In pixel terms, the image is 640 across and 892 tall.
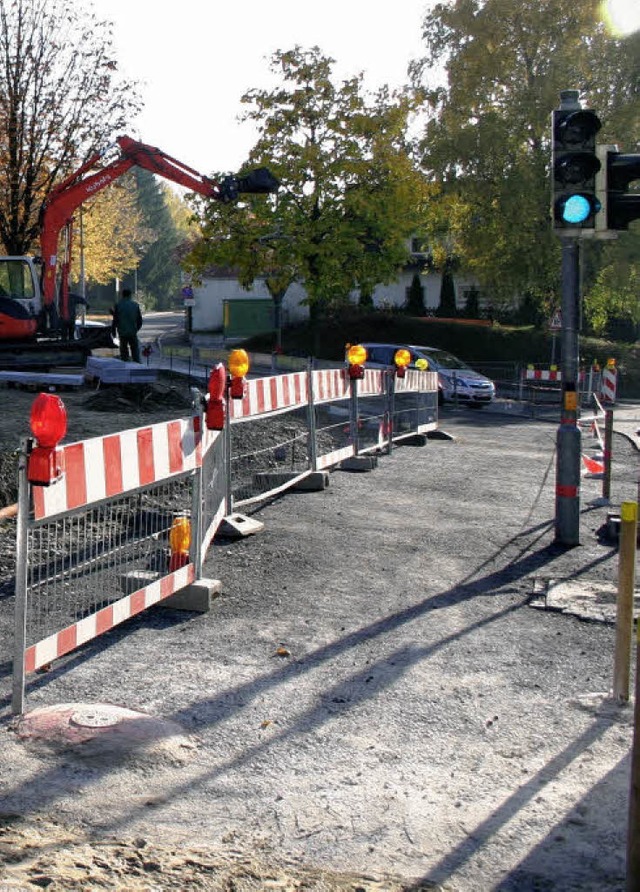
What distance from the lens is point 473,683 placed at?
6.30m

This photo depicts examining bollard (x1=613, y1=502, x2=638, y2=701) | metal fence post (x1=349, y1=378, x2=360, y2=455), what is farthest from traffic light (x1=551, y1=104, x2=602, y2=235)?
metal fence post (x1=349, y1=378, x2=360, y2=455)

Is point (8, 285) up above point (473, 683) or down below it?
above

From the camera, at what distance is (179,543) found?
7.59m

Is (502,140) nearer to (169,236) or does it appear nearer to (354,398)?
(354,398)

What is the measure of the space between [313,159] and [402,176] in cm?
318

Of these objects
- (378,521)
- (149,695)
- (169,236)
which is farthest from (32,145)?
(169,236)

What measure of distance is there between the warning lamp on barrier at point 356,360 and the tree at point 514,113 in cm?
2622

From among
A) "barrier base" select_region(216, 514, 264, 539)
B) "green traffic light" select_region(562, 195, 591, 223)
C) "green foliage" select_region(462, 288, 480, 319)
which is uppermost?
"green traffic light" select_region(562, 195, 591, 223)

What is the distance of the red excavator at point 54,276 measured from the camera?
928 inches

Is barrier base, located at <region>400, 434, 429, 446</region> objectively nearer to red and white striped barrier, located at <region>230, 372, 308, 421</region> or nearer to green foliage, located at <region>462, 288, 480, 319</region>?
red and white striped barrier, located at <region>230, 372, 308, 421</region>

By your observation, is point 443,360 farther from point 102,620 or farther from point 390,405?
point 102,620

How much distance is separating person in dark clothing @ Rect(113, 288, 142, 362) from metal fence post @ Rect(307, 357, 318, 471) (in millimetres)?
12177

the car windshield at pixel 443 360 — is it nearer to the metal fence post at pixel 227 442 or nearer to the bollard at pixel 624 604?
the metal fence post at pixel 227 442

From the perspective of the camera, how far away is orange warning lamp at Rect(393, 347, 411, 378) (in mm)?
15477
